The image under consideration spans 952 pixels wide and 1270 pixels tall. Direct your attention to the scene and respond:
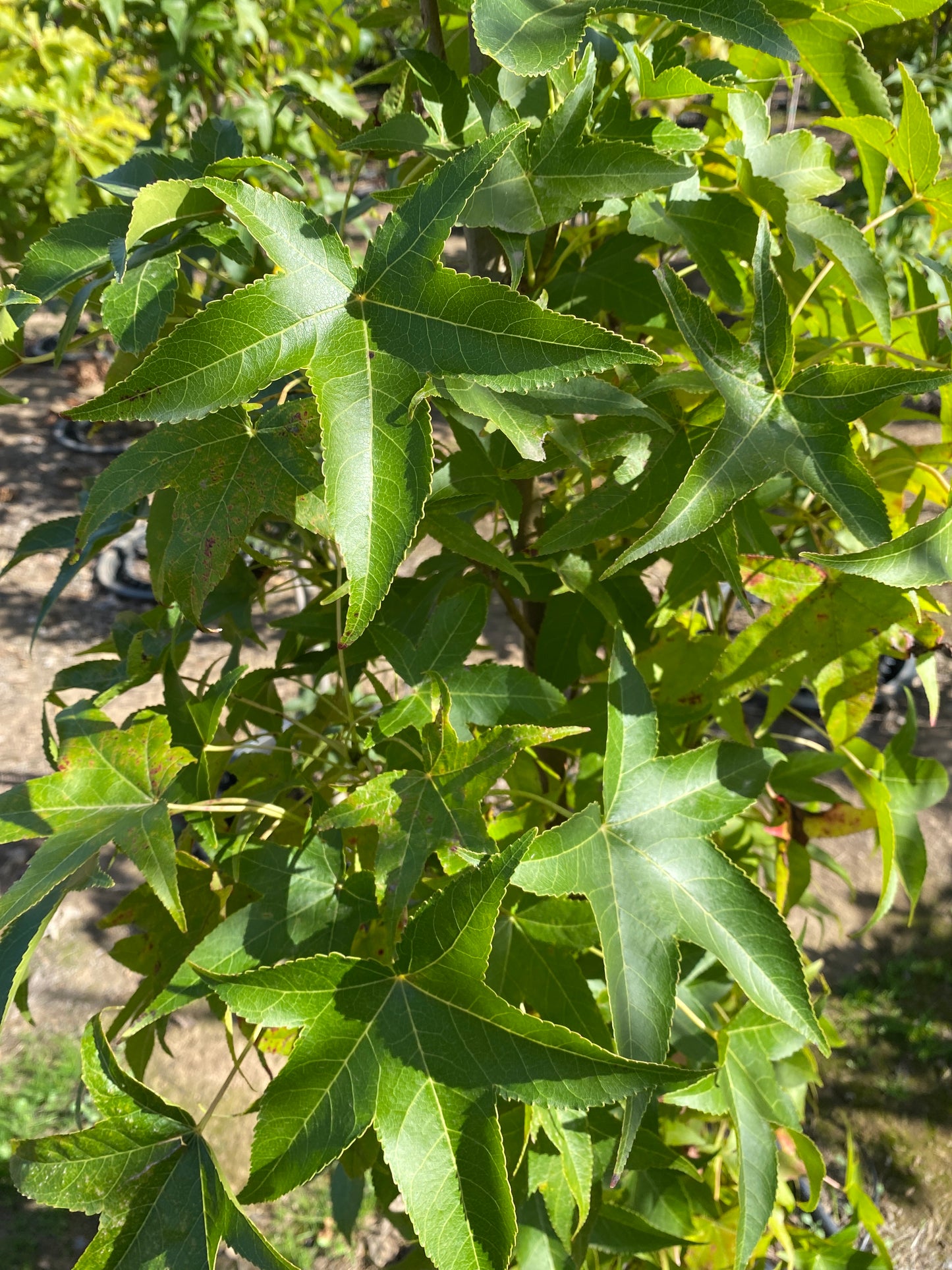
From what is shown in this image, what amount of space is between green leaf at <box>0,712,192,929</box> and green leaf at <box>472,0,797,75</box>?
1.78 ft

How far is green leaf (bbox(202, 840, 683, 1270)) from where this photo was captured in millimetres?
531

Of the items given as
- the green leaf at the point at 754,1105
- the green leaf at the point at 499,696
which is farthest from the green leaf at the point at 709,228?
the green leaf at the point at 754,1105

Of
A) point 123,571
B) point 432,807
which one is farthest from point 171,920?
point 123,571

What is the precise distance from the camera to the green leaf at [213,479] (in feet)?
2.02

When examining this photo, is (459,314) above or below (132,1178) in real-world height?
above

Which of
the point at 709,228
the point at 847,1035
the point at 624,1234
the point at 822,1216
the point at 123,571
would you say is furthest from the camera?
the point at 123,571

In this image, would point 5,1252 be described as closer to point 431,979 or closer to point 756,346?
A: point 431,979

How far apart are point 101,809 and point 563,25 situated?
0.66 m

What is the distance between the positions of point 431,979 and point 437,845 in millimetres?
89

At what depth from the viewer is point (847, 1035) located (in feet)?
6.89

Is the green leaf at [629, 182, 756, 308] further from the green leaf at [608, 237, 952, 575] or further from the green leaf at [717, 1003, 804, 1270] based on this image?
the green leaf at [717, 1003, 804, 1270]

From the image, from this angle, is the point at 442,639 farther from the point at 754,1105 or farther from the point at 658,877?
the point at 754,1105

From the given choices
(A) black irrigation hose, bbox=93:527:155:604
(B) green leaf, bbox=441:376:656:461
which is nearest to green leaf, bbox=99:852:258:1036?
(B) green leaf, bbox=441:376:656:461

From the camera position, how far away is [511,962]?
2.38 ft
